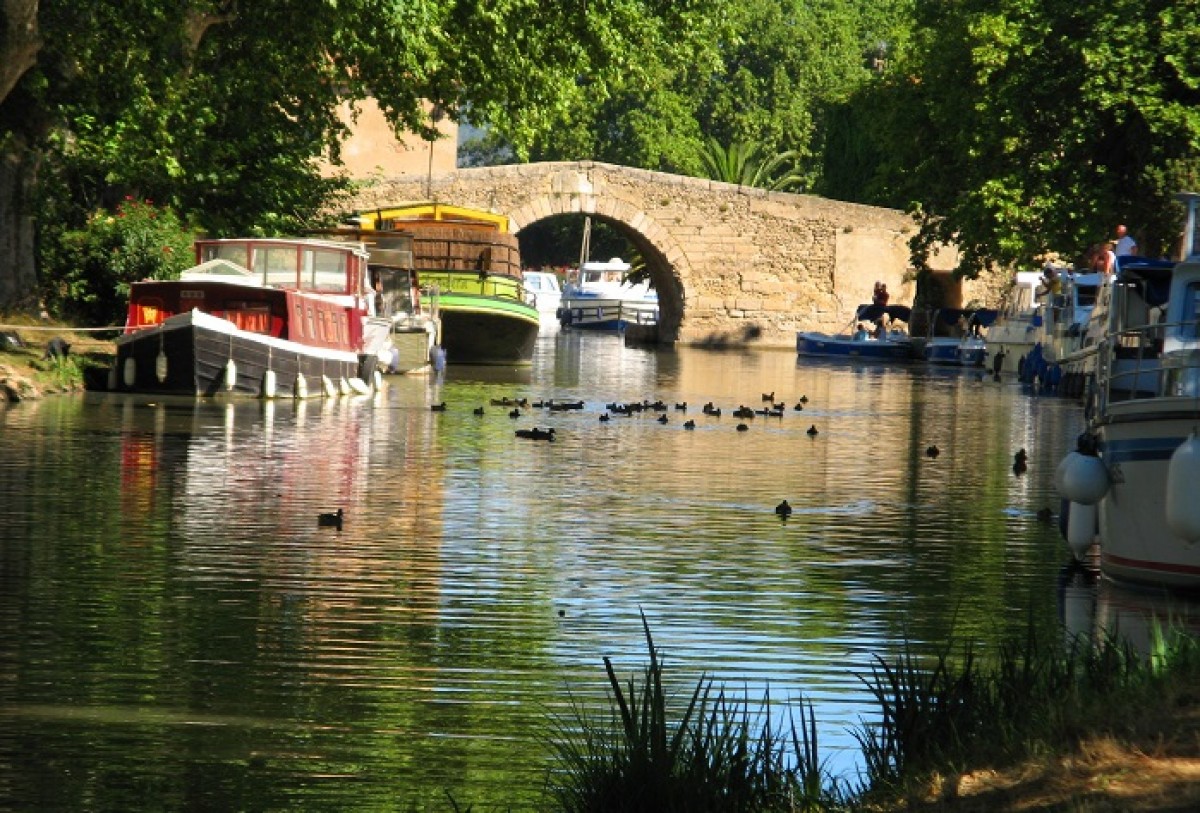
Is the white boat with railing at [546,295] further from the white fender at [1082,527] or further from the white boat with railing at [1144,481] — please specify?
the white boat with railing at [1144,481]

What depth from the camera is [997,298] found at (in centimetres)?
5966

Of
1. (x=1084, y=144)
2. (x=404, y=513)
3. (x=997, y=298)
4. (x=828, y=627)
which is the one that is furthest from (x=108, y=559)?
(x=997, y=298)

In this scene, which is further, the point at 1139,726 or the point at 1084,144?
the point at 1084,144

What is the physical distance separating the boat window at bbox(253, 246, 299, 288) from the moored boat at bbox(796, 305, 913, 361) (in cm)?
2581

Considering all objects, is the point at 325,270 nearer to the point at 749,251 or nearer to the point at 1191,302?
the point at 1191,302

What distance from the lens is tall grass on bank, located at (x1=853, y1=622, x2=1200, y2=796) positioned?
5.98 metres

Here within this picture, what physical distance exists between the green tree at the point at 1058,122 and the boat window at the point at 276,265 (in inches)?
689

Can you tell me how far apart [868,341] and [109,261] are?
91.1 ft

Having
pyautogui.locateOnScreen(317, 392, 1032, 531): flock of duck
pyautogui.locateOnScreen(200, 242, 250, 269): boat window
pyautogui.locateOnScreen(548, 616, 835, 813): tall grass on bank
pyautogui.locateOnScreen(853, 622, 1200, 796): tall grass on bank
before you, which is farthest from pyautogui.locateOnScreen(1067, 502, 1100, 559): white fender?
pyautogui.locateOnScreen(200, 242, 250, 269): boat window

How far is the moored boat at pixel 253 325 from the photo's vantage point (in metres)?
24.4

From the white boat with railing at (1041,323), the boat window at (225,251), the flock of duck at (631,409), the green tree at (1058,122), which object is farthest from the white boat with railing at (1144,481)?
the green tree at (1058,122)

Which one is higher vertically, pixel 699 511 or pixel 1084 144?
pixel 1084 144

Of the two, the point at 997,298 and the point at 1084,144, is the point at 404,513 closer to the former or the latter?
the point at 1084,144

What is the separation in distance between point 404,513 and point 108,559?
3.07 metres
